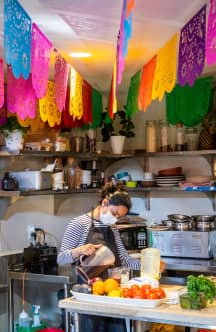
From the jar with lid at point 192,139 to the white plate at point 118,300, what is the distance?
7.77ft

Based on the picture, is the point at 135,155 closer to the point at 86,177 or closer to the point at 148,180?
the point at 148,180

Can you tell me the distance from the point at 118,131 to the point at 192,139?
85 cm

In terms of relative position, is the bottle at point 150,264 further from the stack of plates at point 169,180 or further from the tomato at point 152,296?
the stack of plates at point 169,180

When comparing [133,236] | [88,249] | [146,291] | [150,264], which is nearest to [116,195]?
[88,249]

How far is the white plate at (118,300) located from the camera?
260 cm

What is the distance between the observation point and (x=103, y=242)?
11.0 ft

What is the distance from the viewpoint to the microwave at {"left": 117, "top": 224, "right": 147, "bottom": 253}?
470cm

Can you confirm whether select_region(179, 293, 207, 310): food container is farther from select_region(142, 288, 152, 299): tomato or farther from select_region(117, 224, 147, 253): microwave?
select_region(117, 224, 147, 253): microwave

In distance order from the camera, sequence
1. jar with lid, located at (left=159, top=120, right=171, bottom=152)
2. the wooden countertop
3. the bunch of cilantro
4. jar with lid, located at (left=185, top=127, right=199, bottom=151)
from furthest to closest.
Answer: jar with lid, located at (left=159, top=120, right=171, bottom=152) → jar with lid, located at (left=185, top=127, right=199, bottom=151) → the bunch of cilantro → the wooden countertop

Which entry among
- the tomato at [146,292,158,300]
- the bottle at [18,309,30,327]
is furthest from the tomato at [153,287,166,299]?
the bottle at [18,309,30,327]

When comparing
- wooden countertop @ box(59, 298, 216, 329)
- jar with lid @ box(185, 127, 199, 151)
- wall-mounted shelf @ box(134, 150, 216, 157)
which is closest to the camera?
wooden countertop @ box(59, 298, 216, 329)

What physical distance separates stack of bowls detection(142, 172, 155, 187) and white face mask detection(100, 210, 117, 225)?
1.70m

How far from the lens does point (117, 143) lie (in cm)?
503

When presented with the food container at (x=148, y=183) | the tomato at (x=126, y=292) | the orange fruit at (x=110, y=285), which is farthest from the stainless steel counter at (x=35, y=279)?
the food container at (x=148, y=183)
